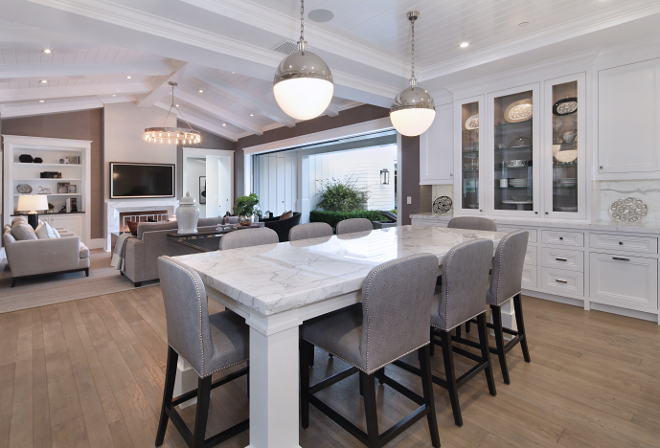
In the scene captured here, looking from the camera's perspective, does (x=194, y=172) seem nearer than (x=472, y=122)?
No

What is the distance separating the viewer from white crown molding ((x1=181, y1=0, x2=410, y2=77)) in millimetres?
2727

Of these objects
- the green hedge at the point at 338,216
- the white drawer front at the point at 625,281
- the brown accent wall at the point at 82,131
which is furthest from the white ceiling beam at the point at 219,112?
the white drawer front at the point at 625,281

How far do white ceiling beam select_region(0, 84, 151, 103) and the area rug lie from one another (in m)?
2.78

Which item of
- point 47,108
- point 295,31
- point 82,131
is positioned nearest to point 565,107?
point 295,31

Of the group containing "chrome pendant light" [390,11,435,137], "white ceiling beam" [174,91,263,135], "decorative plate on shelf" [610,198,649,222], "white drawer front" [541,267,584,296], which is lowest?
"white drawer front" [541,267,584,296]

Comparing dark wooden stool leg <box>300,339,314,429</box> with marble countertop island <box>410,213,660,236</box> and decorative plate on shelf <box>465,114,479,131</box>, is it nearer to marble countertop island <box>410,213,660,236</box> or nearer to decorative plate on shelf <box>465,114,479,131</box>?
marble countertop island <box>410,213,660,236</box>

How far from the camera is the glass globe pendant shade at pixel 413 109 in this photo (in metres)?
2.62

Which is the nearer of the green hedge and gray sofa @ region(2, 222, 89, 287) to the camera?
gray sofa @ region(2, 222, 89, 287)

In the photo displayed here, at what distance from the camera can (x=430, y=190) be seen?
517cm

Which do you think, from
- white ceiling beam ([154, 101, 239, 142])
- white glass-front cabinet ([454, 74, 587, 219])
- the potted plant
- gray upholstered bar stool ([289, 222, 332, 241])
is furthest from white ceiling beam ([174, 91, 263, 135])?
gray upholstered bar stool ([289, 222, 332, 241])

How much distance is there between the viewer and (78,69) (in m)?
4.85

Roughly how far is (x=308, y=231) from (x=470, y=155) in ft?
8.80

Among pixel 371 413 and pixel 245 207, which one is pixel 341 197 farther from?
pixel 371 413

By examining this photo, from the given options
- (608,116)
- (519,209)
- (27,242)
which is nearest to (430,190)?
(519,209)
